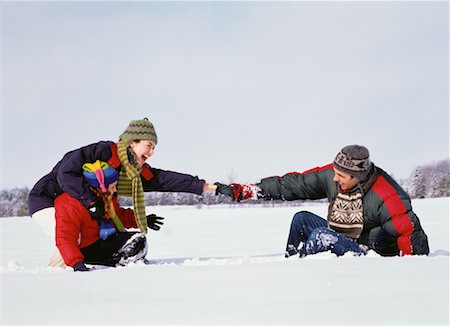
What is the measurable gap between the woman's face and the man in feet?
3.34

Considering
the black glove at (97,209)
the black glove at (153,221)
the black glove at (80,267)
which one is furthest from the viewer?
the black glove at (153,221)

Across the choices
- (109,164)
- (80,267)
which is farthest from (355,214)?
(80,267)

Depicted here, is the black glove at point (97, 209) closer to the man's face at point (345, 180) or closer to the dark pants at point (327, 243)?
the dark pants at point (327, 243)

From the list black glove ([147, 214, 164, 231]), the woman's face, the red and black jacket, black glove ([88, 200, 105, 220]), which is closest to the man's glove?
the red and black jacket

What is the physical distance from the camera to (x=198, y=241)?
8188 millimetres

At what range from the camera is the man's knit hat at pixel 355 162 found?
3.67 meters

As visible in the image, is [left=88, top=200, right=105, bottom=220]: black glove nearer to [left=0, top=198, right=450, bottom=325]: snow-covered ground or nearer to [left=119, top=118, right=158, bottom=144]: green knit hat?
[left=119, top=118, right=158, bottom=144]: green knit hat

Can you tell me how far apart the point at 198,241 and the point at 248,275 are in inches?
226

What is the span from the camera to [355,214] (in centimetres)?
377

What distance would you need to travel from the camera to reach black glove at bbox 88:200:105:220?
3.75 meters

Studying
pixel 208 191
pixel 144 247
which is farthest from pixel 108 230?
pixel 208 191

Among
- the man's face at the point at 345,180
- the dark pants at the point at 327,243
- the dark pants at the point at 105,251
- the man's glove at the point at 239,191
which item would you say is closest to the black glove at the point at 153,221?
the dark pants at the point at 105,251

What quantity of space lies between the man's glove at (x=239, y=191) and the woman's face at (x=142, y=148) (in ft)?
2.22

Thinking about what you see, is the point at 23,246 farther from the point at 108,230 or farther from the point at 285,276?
the point at 285,276
